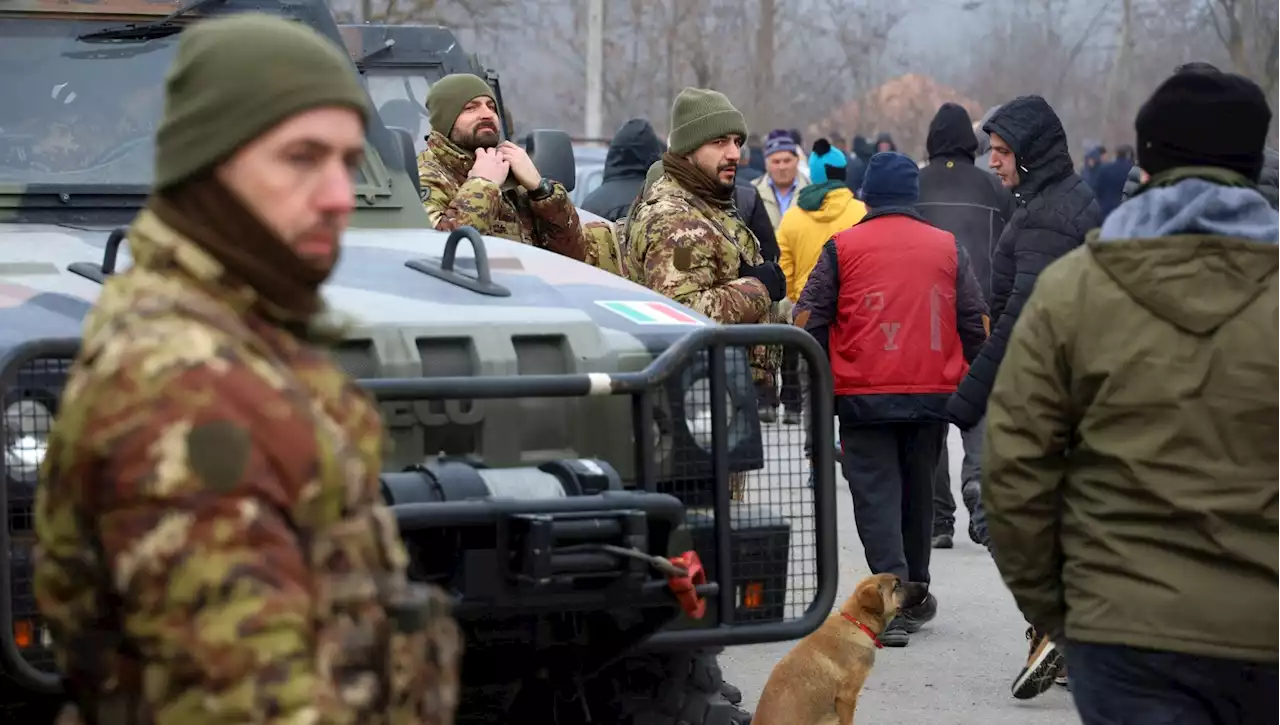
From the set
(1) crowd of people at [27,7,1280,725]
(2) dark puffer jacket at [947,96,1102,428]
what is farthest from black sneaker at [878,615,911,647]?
(2) dark puffer jacket at [947,96,1102,428]

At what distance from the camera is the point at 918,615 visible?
25.8 feet

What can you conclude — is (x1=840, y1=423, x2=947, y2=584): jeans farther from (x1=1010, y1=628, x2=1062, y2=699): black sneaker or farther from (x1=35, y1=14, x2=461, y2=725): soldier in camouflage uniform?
(x1=35, y1=14, x2=461, y2=725): soldier in camouflage uniform

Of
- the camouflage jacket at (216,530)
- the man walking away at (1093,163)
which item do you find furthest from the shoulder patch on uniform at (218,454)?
the man walking away at (1093,163)

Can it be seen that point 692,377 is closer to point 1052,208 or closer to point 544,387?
point 544,387

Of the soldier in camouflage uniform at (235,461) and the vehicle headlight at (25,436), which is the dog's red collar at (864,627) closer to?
the vehicle headlight at (25,436)

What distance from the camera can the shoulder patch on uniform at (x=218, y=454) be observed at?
2162 millimetres

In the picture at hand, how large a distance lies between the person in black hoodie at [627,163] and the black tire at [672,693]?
5.61 meters

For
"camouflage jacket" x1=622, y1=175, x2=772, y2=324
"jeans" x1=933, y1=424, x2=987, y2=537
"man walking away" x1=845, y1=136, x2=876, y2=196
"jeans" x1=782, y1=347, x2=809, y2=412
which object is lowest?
"man walking away" x1=845, y1=136, x2=876, y2=196

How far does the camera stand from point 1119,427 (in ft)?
11.7

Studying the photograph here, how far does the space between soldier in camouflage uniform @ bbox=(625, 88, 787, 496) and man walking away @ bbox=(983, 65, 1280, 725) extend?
312 cm

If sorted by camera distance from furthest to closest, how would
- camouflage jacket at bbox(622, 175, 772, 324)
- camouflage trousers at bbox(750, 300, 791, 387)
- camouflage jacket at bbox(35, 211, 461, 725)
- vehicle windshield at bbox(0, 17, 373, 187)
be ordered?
camouflage jacket at bbox(622, 175, 772, 324)
vehicle windshield at bbox(0, 17, 373, 187)
camouflage trousers at bbox(750, 300, 791, 387)
camouflage jacket at bbox(35, 211, 461, 725)

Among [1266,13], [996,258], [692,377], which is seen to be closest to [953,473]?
[996,258]

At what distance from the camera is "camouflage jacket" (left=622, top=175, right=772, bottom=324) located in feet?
22.2

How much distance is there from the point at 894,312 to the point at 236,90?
513 cm
